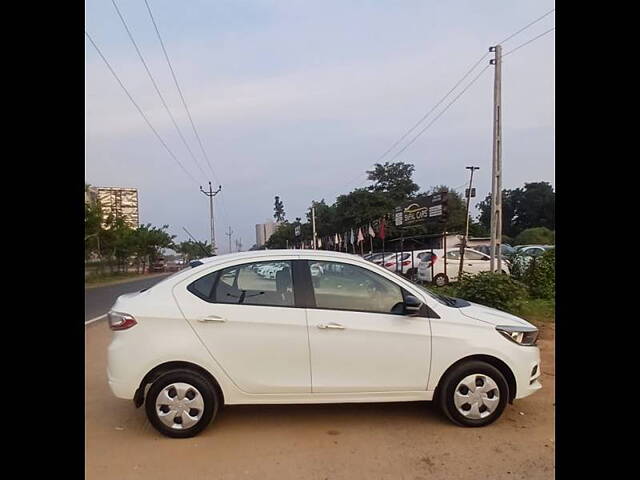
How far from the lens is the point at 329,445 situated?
3691 millimetres

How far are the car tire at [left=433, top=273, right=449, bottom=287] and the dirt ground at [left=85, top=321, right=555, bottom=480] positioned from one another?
446 inches

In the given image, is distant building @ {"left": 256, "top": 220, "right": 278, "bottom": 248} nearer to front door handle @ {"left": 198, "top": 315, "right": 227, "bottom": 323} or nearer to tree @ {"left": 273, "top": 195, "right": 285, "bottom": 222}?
tree @ {"left": 273, "top": 195, "right": 285, "bottom": 222}

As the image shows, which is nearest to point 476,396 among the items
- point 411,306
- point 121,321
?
point 411,306

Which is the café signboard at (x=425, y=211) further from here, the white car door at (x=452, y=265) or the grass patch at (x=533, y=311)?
the grass patch at (x=533, y=311)

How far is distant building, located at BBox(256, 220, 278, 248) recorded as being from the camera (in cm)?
10069

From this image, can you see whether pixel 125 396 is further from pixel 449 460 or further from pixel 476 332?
pixel 476 332

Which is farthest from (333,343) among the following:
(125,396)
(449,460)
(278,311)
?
(125,396)

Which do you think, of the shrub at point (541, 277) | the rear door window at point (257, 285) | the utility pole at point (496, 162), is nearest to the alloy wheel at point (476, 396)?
the rear door window at point (257, 285)

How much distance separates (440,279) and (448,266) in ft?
2.15

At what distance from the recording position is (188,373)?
12.6ft

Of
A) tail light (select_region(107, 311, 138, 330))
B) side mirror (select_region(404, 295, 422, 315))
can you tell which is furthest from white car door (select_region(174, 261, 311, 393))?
side mirror (select_region(404, 295, 422, 315))

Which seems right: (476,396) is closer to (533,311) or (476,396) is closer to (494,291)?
(494,291)

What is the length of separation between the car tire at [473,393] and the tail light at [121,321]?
8.95 ft
